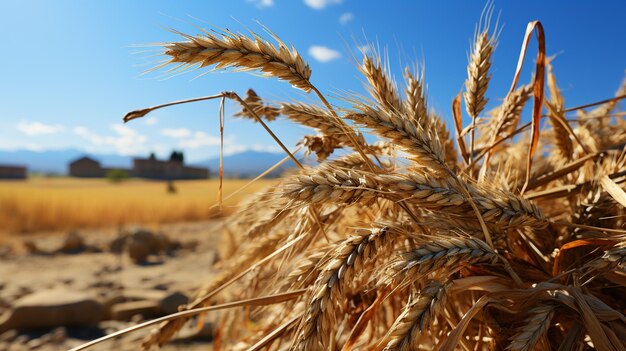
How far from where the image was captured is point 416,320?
2.47ft

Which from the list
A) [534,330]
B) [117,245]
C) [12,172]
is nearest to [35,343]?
[534,330]

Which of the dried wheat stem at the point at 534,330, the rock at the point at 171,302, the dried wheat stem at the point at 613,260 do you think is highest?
the dried wheat stem at the point at 613,260

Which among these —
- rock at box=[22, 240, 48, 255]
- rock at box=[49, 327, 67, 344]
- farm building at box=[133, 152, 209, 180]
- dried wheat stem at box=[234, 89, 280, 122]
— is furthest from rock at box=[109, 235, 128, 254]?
farm building at box=[133, 152, 209, 180]

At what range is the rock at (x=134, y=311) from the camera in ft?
11.9

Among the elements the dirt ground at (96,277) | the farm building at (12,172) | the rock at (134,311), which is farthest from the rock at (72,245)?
the farm building at (12,172)

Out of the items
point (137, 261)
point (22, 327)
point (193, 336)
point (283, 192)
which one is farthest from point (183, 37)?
point (137, 261)

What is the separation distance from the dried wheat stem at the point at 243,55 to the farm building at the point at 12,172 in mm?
70783

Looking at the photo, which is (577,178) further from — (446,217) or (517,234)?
(446,217)

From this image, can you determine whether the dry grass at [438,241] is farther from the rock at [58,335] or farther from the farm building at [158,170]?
the farm building at [158,170]

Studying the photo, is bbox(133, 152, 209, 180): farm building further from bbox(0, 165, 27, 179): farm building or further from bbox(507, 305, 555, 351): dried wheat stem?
bbox(507, 305, 555, 351): dried wheat stem

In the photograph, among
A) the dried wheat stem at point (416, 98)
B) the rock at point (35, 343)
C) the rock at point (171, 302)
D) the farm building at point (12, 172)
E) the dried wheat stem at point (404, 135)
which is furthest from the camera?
the farm building at point (12, 172)

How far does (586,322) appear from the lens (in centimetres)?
79

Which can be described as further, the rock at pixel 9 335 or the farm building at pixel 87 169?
the farm building at pixel 87 169

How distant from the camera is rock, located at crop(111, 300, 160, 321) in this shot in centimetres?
363
